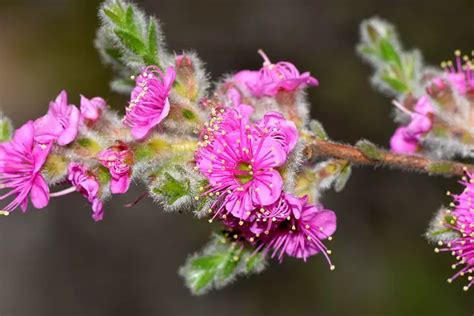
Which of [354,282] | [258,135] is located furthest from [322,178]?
[354,282]

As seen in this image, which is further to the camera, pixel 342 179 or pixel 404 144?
pixel 404 144

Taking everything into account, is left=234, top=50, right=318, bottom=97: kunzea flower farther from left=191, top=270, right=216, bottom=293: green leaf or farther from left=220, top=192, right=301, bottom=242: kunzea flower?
left=191, top=270, right=216, bottom=293: green leaf

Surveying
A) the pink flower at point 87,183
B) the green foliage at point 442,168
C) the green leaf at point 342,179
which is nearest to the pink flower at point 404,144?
the green foliage at point 442,168

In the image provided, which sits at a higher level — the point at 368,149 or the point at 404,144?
the point at 404,144

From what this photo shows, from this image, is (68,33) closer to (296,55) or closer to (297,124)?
(296,55)

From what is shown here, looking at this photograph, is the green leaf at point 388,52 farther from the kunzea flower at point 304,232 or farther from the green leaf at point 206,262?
the green leaf at point 206,262

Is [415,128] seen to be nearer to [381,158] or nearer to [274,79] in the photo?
[381,158]

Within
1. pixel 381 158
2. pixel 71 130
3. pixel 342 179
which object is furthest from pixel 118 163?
pixel 381 158

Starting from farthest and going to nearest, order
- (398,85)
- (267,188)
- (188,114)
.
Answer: (398,85)
(188,114)
(267,188)
